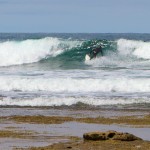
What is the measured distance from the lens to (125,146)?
13500 millimetres

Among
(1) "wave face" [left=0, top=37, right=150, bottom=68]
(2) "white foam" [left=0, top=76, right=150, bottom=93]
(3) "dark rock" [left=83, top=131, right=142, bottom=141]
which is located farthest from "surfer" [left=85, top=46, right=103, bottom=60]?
(3) "dark rock" [left=83, top=131, right=142, bottom=141]

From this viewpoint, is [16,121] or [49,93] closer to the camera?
[16,121]

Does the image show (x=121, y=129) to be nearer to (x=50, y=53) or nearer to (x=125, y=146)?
(x=125, y=146)

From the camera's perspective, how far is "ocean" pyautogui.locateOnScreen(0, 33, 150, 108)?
24.3 meters

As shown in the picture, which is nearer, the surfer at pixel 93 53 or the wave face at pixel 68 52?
the wave face at pixel 68 52

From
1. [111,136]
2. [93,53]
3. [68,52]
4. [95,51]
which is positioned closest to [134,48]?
[95,51]

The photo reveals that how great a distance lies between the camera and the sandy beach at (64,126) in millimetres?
13711

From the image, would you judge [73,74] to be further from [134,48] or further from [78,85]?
[134,48]

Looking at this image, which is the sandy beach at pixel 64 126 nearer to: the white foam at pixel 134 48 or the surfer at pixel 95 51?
the surfer at pixel 95 51

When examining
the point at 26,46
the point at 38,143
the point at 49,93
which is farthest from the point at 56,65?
the point at 38,143

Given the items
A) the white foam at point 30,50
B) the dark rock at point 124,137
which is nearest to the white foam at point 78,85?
the dark rock at point 124,137

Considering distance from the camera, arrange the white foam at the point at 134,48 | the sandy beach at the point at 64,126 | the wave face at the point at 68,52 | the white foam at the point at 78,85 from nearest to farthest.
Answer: the sandy beach at the point at 64,126, the white foam at the point at 78,85, the wave face at the point at 68,52, the white foam at the point at 134,48

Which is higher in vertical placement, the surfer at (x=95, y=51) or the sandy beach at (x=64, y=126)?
the surfer at (x=95, y=51)

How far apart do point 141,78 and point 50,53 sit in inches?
688
